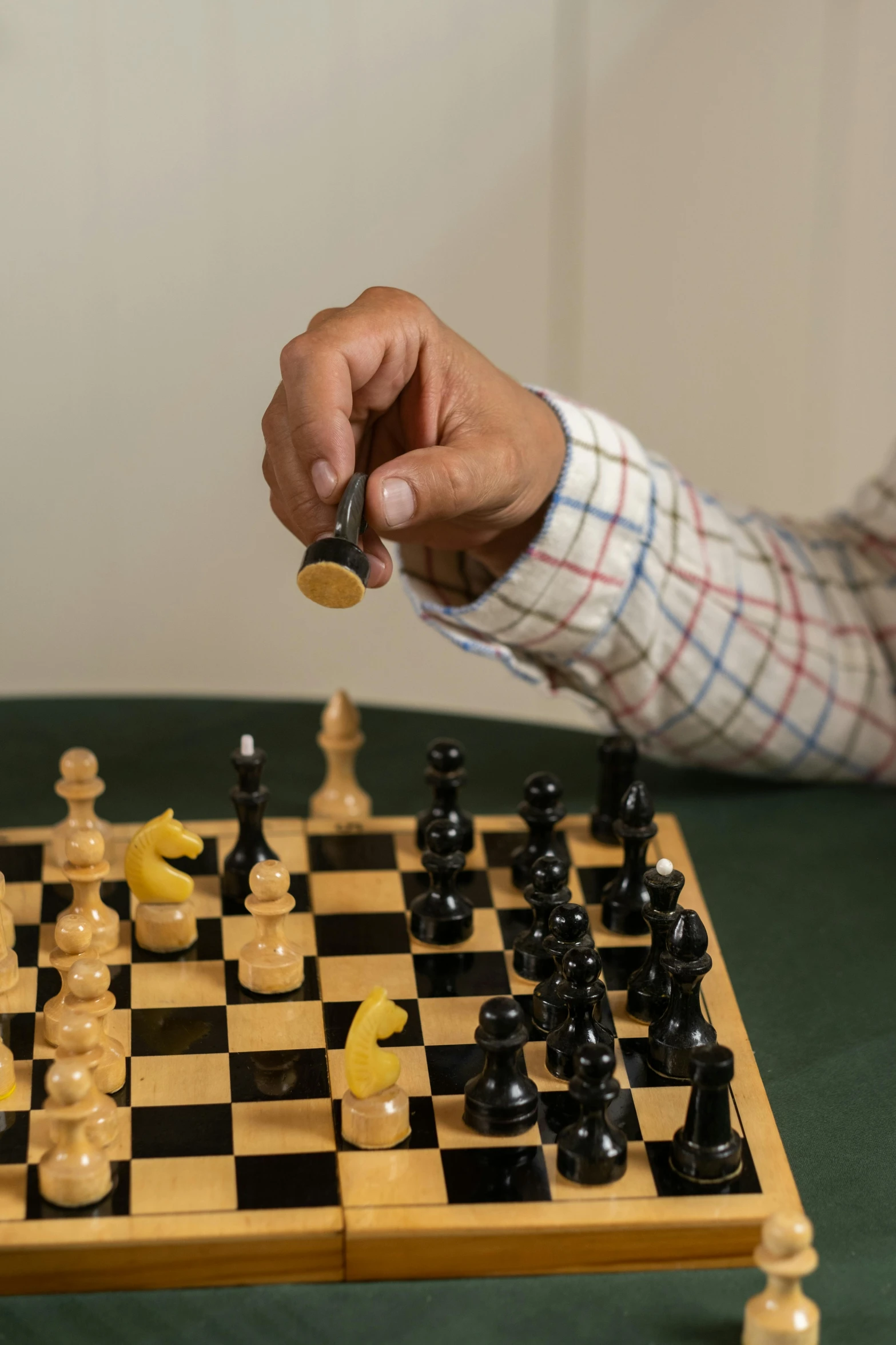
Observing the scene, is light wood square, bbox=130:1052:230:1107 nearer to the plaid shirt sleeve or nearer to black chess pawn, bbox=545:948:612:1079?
black chess pawn, bbox=545:948:612:1079

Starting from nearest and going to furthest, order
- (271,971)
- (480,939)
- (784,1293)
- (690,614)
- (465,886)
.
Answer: (784,1293), (271,971), (480,939), (465,886), (690,614)

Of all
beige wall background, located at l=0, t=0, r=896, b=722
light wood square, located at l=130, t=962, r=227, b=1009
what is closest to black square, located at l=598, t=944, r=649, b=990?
light wood square, located at l=130, t=962, r=227, b=1009

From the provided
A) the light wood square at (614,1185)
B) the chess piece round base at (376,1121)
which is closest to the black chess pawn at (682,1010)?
the light wood square at (614,1185)

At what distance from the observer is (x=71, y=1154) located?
33.8 inches

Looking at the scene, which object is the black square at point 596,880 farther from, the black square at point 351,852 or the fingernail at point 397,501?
A: the fingernail at point 397,501

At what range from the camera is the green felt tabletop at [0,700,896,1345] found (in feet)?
2.64

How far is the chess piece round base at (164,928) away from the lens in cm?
119

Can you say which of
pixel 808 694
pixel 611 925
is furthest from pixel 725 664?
pixel 611 925

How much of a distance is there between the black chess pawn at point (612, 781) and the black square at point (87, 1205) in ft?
2.18

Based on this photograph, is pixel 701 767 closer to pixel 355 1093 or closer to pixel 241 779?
pixel 241 779

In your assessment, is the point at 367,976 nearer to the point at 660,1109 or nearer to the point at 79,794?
the point at 660,1109

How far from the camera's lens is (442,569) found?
1.58 metres

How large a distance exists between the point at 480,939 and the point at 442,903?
5 cm

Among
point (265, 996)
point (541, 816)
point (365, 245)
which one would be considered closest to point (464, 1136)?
point (265, 996)
